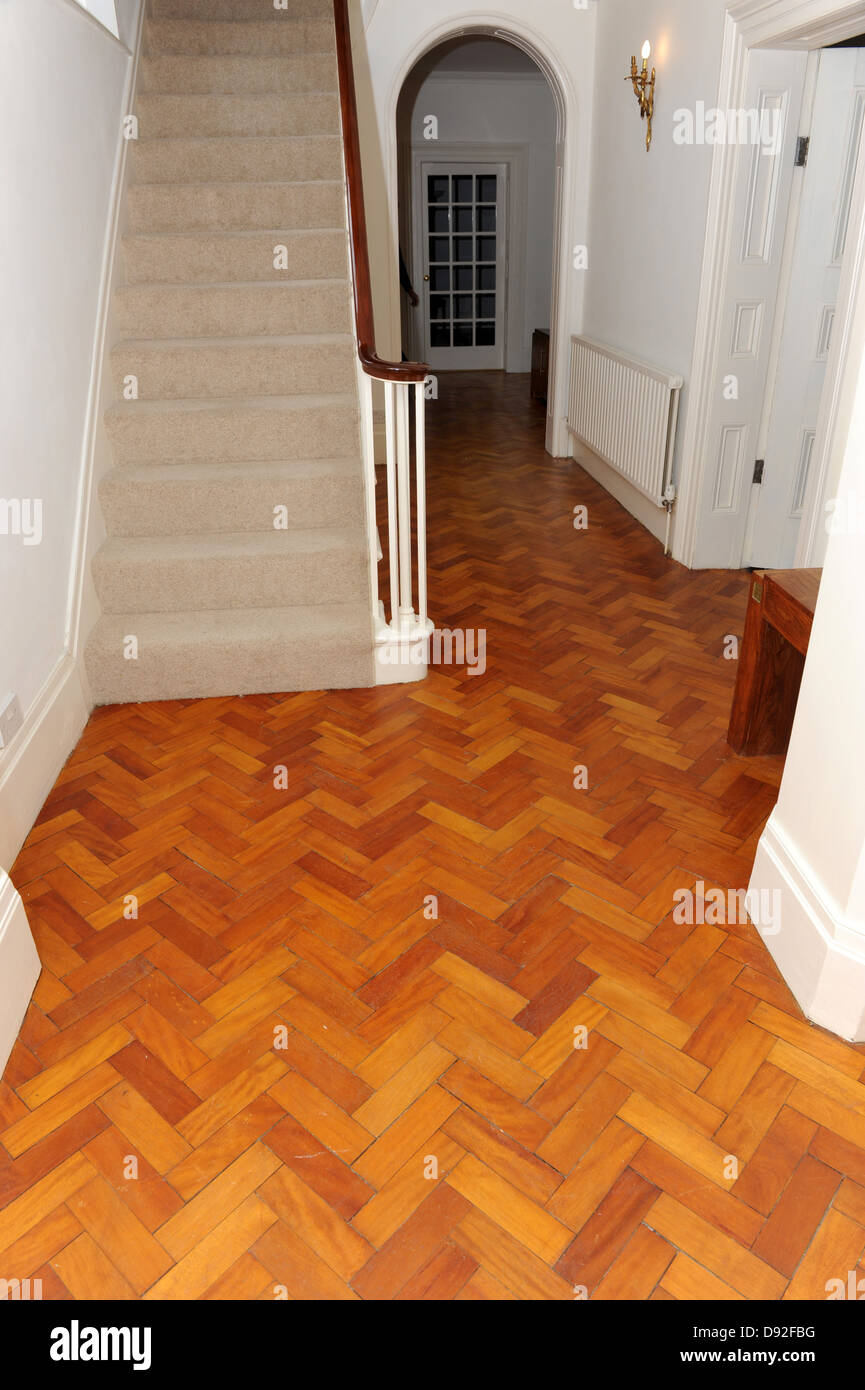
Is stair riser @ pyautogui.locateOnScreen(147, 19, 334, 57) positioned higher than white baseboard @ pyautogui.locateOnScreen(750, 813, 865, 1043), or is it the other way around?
stair riser @ pyautogui.locateOnScreen(147, 19, 334, 57)

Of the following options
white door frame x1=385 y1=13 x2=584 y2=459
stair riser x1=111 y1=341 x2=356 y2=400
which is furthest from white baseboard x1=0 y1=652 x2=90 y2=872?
Answer: white door frame x1=385 y1=13 x2=584 y2=459

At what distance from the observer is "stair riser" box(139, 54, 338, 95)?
4.54 m

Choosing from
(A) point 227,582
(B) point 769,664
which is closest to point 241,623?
(A) point 227,582

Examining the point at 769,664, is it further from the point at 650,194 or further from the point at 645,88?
the point at 645,88

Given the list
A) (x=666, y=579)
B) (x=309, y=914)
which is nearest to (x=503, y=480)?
(x=666, y=579)

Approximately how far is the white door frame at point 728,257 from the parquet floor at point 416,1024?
133cm

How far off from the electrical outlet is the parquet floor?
0.92 feet

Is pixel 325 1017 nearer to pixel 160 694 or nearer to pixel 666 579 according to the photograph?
pixel 160 694

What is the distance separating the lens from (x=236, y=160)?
4.34m

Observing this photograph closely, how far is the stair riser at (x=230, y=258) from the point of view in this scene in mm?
4020

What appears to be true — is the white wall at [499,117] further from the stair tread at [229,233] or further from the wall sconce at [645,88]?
the stair tread at [229,233]

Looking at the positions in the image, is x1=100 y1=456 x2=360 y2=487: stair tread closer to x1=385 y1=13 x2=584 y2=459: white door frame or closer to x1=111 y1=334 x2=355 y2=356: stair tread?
x1=111 y1=334 x2=355 y2=356: stair tread
